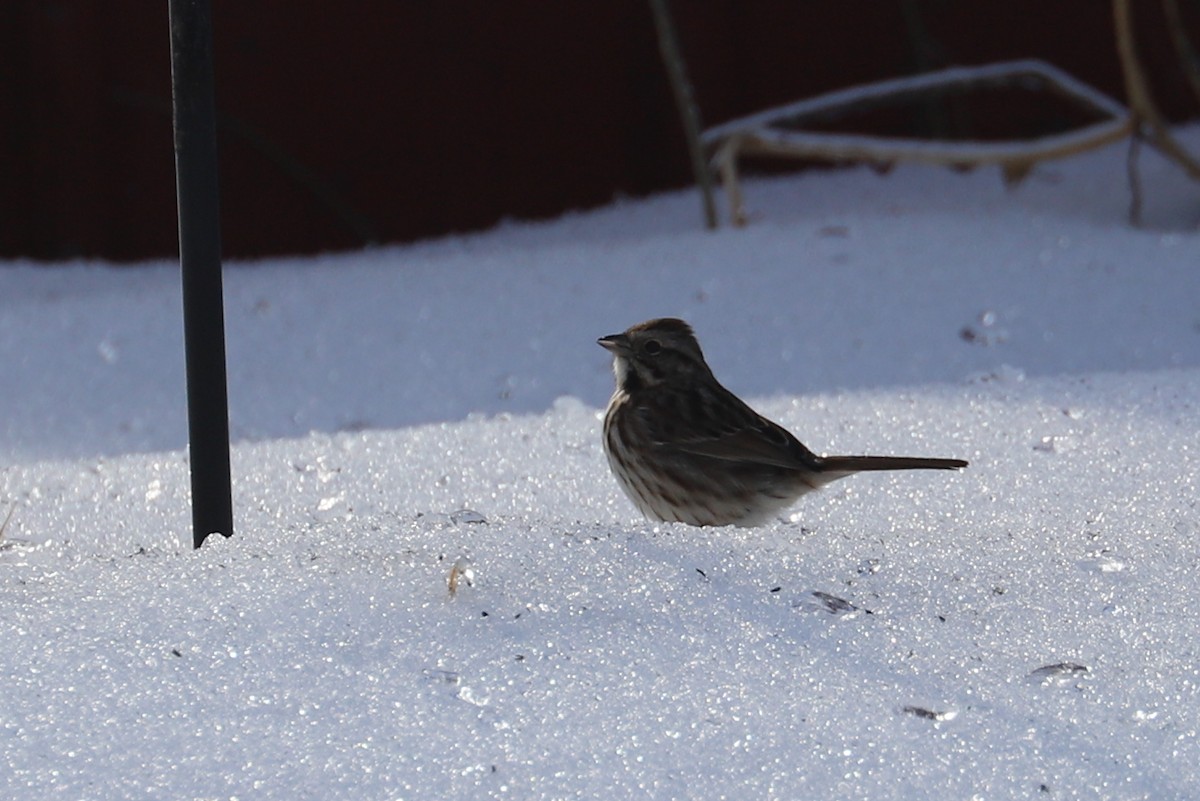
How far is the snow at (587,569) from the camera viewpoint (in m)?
1.80

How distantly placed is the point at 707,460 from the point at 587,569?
1.14m

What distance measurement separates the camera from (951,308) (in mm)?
5379

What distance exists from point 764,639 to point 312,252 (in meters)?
5.84

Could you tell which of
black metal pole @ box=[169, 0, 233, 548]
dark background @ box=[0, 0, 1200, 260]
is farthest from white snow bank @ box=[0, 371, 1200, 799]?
dark background @ box=[0, 0, 1200, 260]

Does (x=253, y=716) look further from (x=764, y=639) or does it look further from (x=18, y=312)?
(x=18, y=312)

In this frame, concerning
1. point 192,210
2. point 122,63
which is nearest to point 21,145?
point 122,63

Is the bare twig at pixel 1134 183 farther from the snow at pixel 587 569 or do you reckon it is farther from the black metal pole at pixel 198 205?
the black metal pole at pixel 198 205

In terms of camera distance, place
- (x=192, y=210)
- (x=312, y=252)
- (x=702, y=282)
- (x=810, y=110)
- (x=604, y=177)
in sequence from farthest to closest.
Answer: (x=604, y=177) → (x=312, y=252) → (x=810, y=110) → (x=702, y=282) → (x=192, y=210)

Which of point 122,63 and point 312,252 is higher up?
point 122,63

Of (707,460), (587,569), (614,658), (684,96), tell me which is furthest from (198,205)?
(684,96)

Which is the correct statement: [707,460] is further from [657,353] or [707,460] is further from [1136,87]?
[1136,87]

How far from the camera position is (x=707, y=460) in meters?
3.38

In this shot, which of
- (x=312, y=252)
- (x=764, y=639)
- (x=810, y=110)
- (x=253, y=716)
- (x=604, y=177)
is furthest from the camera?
(x=604, y=177)

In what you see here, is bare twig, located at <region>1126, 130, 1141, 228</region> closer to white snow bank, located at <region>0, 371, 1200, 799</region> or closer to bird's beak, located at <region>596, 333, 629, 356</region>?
bird's beak, located at <region>596, 333, 629, 356</region>
